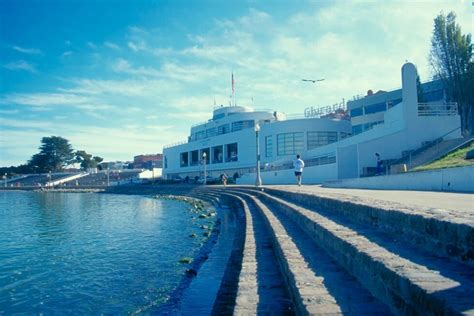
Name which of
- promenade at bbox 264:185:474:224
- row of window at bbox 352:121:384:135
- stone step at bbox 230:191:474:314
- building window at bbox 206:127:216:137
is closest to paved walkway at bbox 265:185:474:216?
promenade at bbox 264:185:474:224

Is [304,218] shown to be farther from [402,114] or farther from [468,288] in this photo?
[402,114]

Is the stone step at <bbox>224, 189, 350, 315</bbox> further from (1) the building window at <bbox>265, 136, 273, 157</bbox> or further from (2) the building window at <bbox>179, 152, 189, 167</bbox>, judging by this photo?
(2) the building window at <bbox>179, 152, 189, 167</bbox>

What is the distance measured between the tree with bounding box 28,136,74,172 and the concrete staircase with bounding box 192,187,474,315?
4424 inches

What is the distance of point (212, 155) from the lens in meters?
58.8

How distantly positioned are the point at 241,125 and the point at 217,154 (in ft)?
24.4

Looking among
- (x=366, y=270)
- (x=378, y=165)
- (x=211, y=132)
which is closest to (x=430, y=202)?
(x=366, y=270)

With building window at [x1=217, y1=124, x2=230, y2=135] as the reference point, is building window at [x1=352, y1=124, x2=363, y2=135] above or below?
below

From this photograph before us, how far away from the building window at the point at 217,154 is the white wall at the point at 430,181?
133 feet

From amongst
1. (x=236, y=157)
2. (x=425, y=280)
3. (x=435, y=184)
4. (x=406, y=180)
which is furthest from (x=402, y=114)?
(x=236, y=157)

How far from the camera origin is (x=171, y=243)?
A: 487 inches

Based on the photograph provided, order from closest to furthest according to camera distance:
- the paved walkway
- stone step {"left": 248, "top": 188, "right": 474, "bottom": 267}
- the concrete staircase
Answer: the concrete staircase, stone step {"left": 248, "top": 188, "right": 474, "bottom": 267}, the paved walkway

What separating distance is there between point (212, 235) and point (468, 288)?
1118 centimetres

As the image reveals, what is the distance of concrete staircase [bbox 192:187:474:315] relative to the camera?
264 cm

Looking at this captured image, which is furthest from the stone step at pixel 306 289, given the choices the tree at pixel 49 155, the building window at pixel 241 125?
the tree at pixel 49 155
